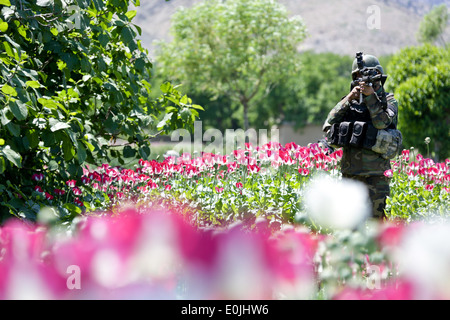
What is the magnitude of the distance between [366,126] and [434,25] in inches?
1789

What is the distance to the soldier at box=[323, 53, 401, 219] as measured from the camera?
3.59 metres

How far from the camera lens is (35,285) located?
116 centimetres

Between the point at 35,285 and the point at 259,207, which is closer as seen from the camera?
the point at 35,285

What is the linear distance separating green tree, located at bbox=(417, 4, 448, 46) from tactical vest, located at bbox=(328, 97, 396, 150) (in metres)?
44.0

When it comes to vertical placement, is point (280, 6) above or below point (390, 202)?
above

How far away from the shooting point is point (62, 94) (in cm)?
332

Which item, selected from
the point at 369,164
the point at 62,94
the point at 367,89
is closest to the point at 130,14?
the point at 62,94

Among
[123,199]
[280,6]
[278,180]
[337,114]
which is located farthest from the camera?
[280,6]

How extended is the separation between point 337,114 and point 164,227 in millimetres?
2957

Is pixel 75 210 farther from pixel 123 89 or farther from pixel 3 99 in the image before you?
pixel 123 89

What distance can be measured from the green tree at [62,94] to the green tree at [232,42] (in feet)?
49.0

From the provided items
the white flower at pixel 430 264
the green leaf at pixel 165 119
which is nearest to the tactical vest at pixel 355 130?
the green leaf at pixel 165 119

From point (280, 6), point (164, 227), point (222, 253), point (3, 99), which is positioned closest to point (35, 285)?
point (164, 227)

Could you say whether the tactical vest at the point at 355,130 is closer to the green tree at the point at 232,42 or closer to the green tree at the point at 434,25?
the green tree at the point at 232,42
